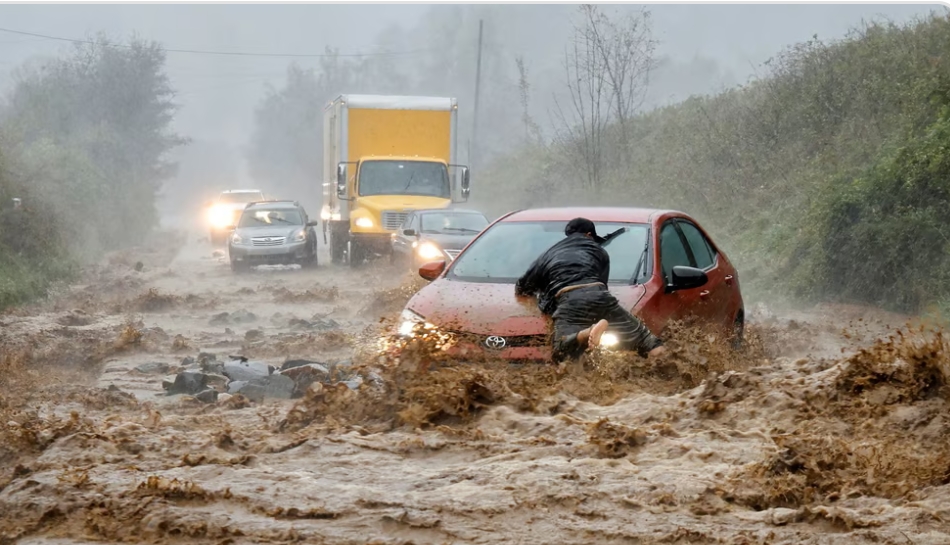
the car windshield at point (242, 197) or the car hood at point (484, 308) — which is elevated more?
the car windshield at point (242, 197)

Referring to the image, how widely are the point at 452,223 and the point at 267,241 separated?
21.4 ft

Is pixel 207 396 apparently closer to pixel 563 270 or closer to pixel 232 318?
pixel 563 270

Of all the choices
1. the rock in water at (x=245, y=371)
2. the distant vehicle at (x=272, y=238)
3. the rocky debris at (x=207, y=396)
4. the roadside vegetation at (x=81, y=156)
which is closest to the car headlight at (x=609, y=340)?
the rocky debris at (x=207, y=396)

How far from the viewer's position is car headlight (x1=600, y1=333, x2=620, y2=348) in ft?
26.6

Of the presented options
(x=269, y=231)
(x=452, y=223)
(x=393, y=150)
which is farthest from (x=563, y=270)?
(x=269, y=231)

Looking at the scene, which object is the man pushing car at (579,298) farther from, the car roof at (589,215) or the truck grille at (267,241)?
the truck grille at (267,241)

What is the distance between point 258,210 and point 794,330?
16.8 m

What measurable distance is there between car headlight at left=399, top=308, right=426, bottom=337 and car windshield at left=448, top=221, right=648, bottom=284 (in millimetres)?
746

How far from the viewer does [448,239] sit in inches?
822

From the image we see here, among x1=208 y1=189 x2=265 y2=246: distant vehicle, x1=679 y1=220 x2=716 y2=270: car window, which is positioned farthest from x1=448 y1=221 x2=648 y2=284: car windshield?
x1=208 y1=189 x2=265 y2=246: distant vehicle

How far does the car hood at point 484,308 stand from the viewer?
8.23 metres

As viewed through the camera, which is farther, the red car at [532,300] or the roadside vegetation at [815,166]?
the roadside vegetation at [815,166]

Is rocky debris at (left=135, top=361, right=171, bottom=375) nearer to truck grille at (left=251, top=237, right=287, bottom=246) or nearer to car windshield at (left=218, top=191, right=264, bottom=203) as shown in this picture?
truck grille at (left=251, top=237, right=287, bottom=246)

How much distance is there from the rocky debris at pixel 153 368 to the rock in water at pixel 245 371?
0.89m
